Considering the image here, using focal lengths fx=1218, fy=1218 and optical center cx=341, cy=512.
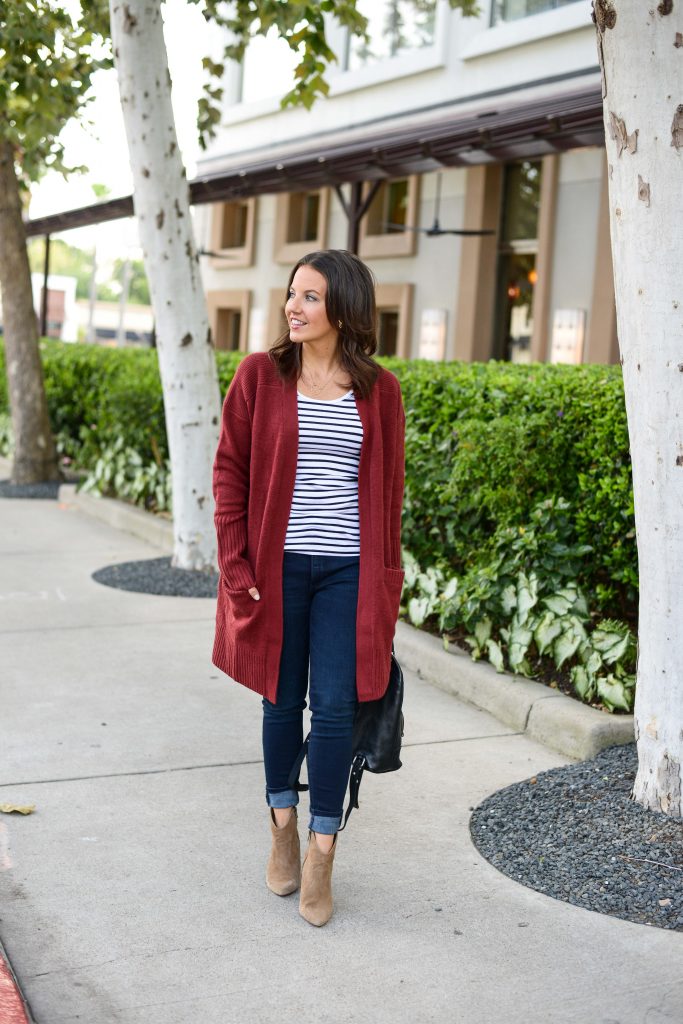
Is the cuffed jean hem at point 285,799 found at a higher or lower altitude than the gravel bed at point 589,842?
higher

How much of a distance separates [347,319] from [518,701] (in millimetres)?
2476

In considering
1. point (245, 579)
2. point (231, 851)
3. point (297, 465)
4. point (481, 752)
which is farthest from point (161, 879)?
point (481, 752)

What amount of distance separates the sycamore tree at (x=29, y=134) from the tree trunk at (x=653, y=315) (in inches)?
220

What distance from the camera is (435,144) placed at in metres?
13.8

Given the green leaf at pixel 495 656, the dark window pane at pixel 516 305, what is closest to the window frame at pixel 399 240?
the dark window pane at pixel 516 305

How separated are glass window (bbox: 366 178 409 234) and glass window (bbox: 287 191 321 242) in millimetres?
2180

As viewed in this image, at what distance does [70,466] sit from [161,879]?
11.6 m

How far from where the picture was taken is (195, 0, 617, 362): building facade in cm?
1424

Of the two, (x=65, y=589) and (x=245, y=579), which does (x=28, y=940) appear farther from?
(x=65, y=589)

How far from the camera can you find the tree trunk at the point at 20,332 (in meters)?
12.9

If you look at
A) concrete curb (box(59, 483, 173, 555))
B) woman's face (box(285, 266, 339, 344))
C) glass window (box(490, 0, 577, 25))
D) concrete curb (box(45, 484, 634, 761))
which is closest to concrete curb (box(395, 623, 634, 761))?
concrete curb (box(45, 484, 634, 761))

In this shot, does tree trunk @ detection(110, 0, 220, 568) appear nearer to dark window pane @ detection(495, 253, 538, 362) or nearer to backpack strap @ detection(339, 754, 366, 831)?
backpack strap @ detection(339, 754, 366, 831)

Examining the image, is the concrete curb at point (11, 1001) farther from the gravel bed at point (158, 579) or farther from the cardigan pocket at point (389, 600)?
the gravel bed at point (158, 579)

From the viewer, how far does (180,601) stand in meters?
7.92
